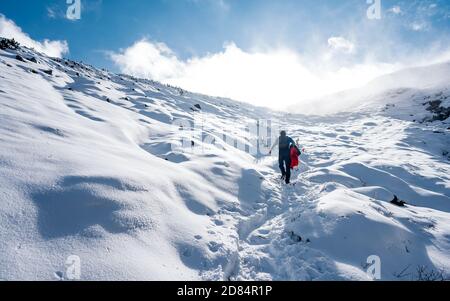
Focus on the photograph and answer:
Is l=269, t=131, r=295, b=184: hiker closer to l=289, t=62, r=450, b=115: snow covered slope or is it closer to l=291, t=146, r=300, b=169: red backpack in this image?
l=291, t=146, r=300, b=169: red backpack

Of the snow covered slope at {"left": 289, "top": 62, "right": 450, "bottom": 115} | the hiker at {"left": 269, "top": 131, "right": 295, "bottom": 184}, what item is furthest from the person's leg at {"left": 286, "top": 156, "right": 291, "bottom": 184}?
the snow covered slope at {"left": 289, "top": 62, "right": 450, "bottom": 115}

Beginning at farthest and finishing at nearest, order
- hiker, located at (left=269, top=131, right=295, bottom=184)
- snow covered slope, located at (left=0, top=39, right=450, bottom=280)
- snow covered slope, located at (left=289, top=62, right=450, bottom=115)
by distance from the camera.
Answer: snow covered slope, located at (left=289, top=62, right=450, bottom=115), hiker, located at (left=269, top=131, right=295, bottom=184), snow covered slope, located at (left=0, top=39, right=450, bottom=280)

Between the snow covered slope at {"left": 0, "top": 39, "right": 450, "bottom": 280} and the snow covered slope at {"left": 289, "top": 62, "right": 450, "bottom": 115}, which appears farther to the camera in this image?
the snow covered slope at {"left": 289, "top": 62, "right": 450, "bottom": 115}

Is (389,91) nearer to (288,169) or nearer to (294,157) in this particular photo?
(294,157)

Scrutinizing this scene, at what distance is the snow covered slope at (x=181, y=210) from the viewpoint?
382cm

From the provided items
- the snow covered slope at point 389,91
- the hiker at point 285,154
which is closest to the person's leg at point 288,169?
the hiker at point 285,154

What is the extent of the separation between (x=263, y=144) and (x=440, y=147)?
10.1m

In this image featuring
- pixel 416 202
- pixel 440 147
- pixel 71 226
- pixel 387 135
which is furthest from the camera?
pixel 387 135

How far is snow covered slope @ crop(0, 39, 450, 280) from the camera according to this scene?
12.5 ft

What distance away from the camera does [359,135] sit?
1880 cm

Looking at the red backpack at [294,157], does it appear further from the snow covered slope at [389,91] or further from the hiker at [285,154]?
the snow covered slope at [389,91]

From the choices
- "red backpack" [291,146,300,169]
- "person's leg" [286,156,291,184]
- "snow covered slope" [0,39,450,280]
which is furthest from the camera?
"red backpack" [291,146,300,169]
